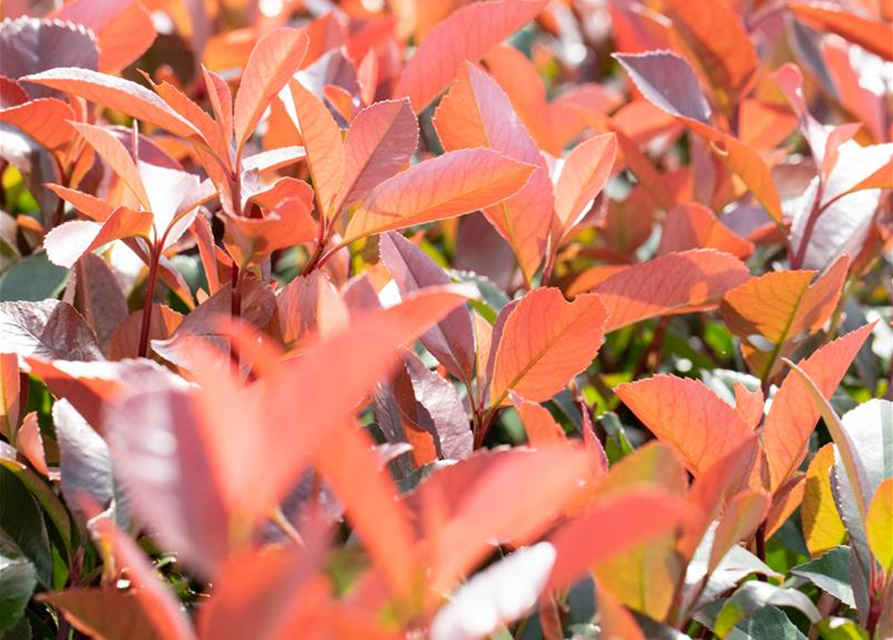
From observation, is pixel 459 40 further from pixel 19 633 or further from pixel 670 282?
pixel 19 633

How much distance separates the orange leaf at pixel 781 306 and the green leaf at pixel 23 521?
538 millimetres

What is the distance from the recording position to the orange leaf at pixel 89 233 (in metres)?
0.72

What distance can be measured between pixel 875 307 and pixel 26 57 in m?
1.05

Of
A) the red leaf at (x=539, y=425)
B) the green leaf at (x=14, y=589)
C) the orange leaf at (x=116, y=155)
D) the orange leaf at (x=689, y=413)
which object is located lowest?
the orange leaf at (x=689, y=413)

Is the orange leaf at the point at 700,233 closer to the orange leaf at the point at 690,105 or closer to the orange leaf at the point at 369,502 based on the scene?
the orange leaf at the point at 690,105

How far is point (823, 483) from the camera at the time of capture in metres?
0.79

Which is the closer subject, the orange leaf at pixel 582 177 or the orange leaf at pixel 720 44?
the orange leaf at pixel 582 177

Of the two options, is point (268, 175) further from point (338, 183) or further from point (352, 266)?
point (338, 183)

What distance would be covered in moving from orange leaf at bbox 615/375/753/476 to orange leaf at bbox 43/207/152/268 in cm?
33

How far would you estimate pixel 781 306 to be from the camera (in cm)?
92

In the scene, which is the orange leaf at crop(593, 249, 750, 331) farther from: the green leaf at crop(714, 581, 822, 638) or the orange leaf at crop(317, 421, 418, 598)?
the orange leaf at crop(317, 421, 418, 598)

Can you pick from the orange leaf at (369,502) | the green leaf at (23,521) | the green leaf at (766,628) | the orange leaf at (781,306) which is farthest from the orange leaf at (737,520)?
the green leaf at (23,521)

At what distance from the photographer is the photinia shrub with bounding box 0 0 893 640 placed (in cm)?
45

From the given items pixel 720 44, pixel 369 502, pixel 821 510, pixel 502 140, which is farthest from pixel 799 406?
pixel 720 44
